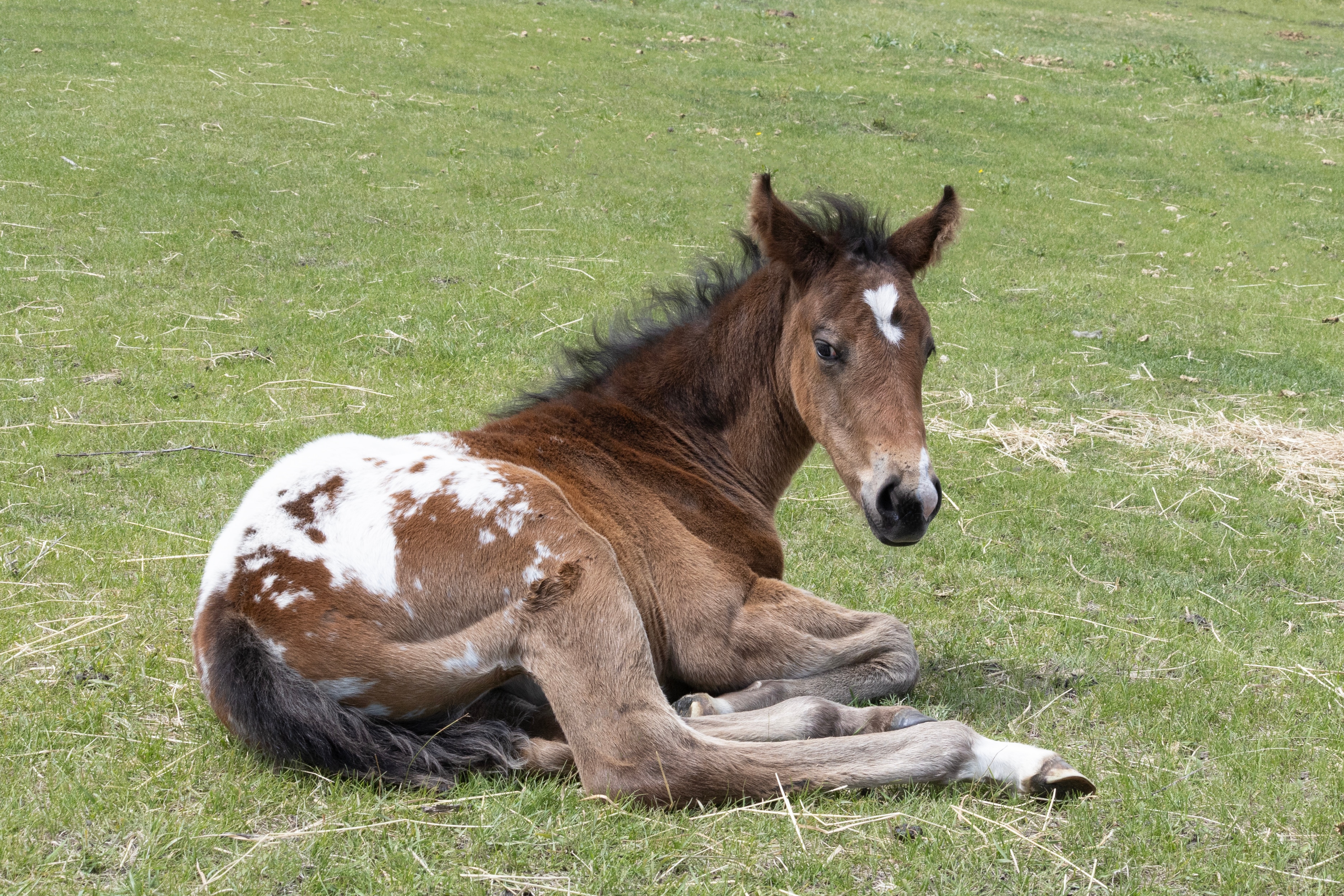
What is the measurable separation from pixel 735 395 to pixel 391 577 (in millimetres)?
1927

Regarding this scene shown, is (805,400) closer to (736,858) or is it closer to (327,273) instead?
(736,858)

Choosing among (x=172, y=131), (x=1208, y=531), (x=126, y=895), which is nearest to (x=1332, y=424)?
(x=1208, y=531)

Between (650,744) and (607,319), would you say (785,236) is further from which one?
(607,319)

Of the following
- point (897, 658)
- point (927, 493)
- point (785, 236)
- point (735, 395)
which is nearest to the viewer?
point (927, 493)

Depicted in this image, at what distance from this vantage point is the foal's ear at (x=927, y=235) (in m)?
4.75

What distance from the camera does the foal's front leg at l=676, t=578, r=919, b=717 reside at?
167 inches

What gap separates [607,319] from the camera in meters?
8.84

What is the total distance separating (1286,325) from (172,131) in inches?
537

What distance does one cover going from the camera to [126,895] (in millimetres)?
2900

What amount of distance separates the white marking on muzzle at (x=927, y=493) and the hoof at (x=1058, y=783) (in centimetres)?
94

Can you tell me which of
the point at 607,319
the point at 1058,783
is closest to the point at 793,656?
the point at 1058,783

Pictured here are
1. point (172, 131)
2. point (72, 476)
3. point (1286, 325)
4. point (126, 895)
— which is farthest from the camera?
point (172, 131)

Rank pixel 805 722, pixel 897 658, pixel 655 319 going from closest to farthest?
pixel 805 722, pixel 897 658, pixel 655 319

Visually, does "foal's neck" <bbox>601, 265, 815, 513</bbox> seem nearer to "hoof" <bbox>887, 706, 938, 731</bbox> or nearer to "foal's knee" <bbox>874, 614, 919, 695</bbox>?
"foal's knee" <bbox>874, 614, 919, 695</bbox>
